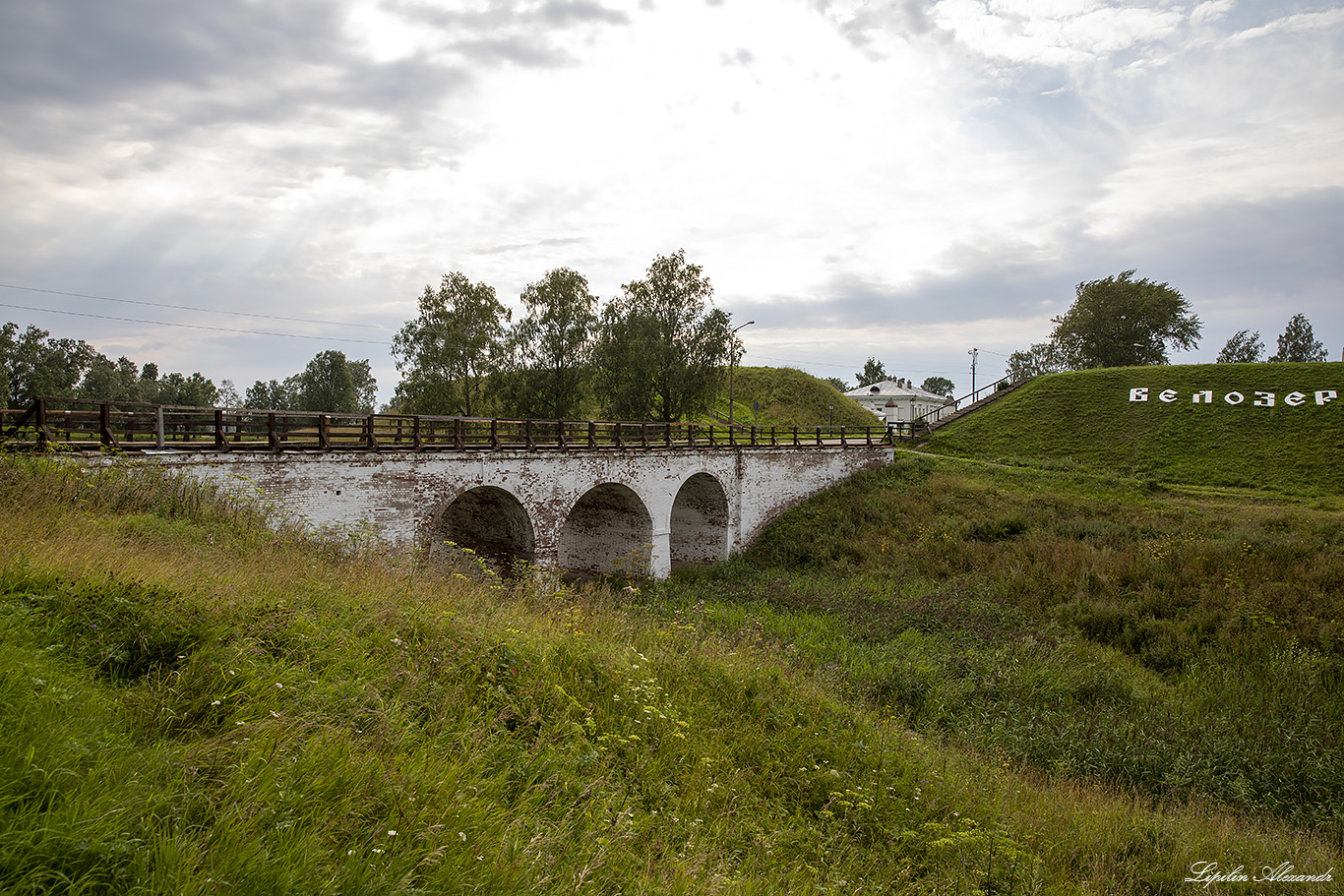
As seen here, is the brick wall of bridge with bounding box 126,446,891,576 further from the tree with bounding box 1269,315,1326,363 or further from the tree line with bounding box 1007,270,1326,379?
the tree with bounding box 1269,315,1326,363

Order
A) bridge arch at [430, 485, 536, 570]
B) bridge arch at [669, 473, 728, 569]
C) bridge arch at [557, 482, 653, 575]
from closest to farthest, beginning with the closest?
bridge arch at [430, 485, 536, 570] < bridge arch at [557, 482, 653, 575] < bridge arch at [669, 473, 728, 569]

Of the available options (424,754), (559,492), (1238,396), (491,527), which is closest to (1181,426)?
(1238,396)

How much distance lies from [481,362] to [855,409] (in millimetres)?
36505

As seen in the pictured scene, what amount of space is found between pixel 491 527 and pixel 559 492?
243 centimetres

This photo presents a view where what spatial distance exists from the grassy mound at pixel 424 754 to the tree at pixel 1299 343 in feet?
322

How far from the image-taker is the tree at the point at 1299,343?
77.2 metres

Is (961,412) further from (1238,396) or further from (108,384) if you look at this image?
(108,384)

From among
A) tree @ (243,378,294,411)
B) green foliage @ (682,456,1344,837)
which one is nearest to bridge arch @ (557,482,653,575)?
green foliage @ (682,456,1344,837)

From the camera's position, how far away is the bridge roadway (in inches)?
455

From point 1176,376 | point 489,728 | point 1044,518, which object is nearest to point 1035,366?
point 1176,376

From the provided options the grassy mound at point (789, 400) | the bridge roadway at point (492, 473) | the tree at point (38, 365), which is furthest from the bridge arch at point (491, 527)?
the tree at point (38, 365)

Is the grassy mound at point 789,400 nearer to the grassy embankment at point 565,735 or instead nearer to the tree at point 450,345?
the tree at point 450,345

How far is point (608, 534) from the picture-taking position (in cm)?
2273

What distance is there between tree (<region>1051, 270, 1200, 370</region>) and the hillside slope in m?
17.0
